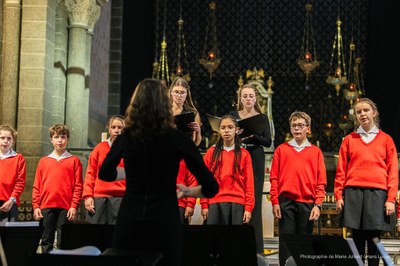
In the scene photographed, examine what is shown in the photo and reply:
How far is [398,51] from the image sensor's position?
52.4 feet

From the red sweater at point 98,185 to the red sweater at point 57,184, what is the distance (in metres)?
0.70

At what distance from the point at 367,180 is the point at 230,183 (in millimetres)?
1079

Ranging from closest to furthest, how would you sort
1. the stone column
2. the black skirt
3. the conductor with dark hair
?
the conductor with dark hair → the black skirt → the stone column

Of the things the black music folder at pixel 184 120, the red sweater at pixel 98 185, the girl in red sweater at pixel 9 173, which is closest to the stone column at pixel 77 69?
the girl in red sweater at pixel 9 173

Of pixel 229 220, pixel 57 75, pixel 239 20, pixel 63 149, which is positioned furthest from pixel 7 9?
pixel 239 20

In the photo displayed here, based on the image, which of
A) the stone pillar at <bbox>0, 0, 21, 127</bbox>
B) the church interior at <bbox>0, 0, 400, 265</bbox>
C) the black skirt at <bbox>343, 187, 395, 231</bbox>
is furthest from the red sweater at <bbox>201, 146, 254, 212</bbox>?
the church interior at <bbox>0, 0, 400, 265</bbox>

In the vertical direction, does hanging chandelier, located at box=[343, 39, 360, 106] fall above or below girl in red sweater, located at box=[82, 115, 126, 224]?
above

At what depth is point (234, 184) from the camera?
20.3 feet

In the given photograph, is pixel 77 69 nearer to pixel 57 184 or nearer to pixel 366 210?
pixel 57 184

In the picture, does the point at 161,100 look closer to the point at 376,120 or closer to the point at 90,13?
the point at 376,120

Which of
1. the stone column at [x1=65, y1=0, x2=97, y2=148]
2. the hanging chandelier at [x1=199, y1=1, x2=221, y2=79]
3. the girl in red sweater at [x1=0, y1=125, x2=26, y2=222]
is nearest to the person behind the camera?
the girl in red sweater at [x1=0, y1=125, x2=26, y2=222]

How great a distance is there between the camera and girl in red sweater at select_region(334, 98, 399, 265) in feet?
19.4

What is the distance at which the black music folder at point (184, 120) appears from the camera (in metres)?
5.68

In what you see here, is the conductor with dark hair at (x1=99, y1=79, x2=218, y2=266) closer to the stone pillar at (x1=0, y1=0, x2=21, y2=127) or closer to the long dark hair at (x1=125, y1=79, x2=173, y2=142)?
the long dark hair at (x1=125, y1=79, x2=173, y2=142)
